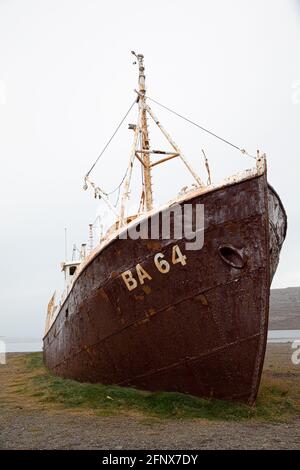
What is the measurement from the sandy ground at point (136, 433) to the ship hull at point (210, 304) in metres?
0.81

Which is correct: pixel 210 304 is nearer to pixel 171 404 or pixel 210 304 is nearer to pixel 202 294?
pixel 202 294

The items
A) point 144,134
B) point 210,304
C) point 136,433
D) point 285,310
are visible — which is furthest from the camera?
point 285,310

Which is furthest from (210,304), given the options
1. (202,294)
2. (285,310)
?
(285,310)

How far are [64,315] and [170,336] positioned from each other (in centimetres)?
497

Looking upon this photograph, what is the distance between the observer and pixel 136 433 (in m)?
5.47

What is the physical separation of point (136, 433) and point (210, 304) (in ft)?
7.16

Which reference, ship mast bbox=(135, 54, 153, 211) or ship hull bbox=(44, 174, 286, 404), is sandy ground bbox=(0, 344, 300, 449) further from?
ship mast bbox=(135, 54, 153, 211)

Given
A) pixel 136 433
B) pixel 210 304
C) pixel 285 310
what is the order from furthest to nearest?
pixel 285 310 → pixel 210 304 → pixel 136 433

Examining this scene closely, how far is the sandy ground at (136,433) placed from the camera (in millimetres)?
4961

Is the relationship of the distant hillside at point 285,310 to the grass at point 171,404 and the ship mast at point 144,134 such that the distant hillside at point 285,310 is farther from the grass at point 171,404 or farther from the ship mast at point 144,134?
the grass at point 171,404

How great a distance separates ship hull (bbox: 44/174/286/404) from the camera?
6.49 m

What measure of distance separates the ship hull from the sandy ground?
0.81m

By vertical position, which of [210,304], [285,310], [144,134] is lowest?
[285,310]
